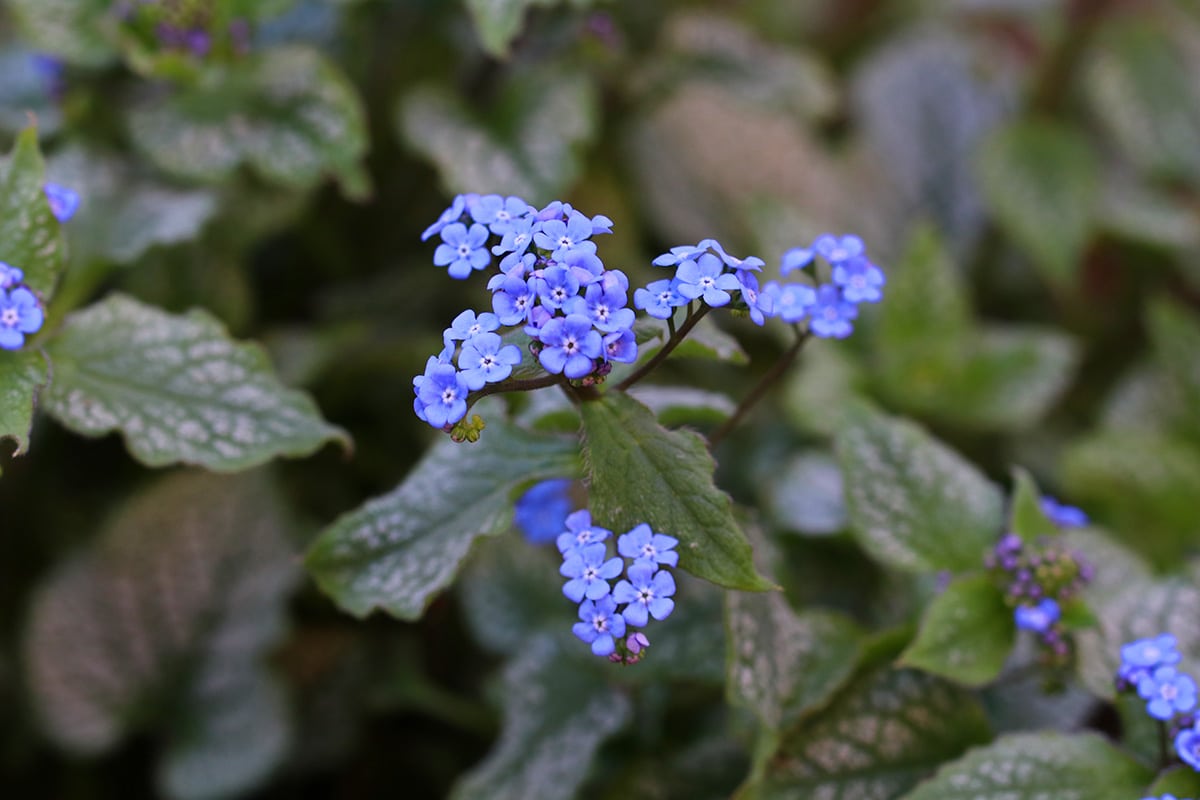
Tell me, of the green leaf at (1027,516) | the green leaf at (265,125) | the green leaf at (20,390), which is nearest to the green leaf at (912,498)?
the green leaf at (1027,516)

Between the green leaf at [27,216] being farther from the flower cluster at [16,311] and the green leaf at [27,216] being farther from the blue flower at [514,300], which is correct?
the blue flower at [514,300]

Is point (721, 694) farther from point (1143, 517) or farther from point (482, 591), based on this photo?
point (1143, 517)

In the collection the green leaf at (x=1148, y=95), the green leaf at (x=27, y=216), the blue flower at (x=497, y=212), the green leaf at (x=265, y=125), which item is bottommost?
the green leaf at (x=27, y=216)

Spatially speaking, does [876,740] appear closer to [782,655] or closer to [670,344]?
[782,655]

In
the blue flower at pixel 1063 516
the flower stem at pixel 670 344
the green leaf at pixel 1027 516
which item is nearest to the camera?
the flower stem at pixel 670 344

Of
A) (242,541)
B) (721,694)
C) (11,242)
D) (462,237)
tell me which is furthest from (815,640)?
(11,242)

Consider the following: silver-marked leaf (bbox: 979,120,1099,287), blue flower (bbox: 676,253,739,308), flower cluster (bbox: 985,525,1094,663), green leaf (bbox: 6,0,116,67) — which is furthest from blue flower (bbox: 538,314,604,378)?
silver-marked leaf (bbox: 979,120,1099,287)
